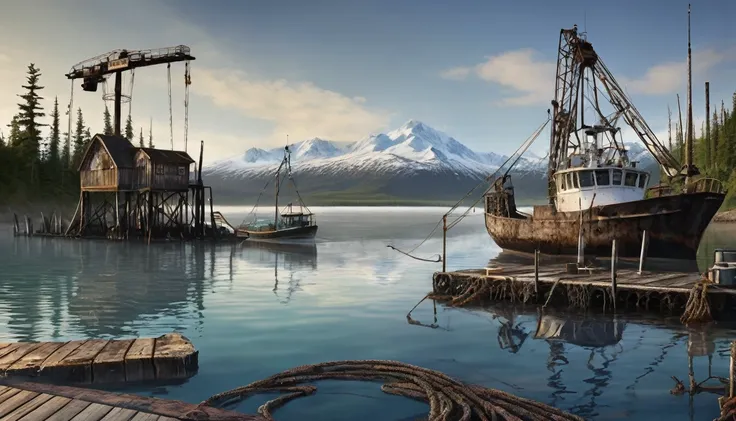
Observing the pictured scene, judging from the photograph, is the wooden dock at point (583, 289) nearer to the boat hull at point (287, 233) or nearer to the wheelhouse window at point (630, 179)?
the wheelhouse window at point (630, 179)

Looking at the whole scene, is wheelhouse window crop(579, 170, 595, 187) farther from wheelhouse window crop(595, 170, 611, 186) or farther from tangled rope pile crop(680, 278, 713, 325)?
tangled rope pile crop(680, 278, 713, 325)

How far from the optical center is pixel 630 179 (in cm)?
4175

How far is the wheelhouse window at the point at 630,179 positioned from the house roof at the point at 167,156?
39664 millimetres

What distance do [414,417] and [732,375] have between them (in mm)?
5858

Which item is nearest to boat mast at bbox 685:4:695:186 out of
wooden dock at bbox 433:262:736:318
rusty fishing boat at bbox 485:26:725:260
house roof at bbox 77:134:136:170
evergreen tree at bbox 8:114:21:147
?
rusty fishing boat at bbox 485:26:725:260

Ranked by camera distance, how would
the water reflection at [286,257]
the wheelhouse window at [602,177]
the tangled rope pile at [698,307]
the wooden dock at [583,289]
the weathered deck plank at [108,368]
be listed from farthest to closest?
the wheelhouse window at [602,177]
the water reflection at [286,257]
the wooden dock at [583,289]
the tangled rope pile at [698,307]
the weathered deck plank at [108,368]

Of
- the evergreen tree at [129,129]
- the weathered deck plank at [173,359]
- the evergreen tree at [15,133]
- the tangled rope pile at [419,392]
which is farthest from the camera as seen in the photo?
the evergreen tree at [129,129]

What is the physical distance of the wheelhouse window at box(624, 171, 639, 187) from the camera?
41.5 m

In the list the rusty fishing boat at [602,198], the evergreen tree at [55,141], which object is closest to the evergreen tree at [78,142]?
the evergreen tree at [55,141]

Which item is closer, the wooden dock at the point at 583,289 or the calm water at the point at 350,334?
the calm water at the point at 350,334

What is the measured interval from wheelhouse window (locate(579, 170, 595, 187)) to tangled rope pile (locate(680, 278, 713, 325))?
21.3m

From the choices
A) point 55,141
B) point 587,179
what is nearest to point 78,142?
point 55,141

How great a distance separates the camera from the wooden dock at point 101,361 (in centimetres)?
1252

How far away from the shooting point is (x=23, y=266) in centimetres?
3953
